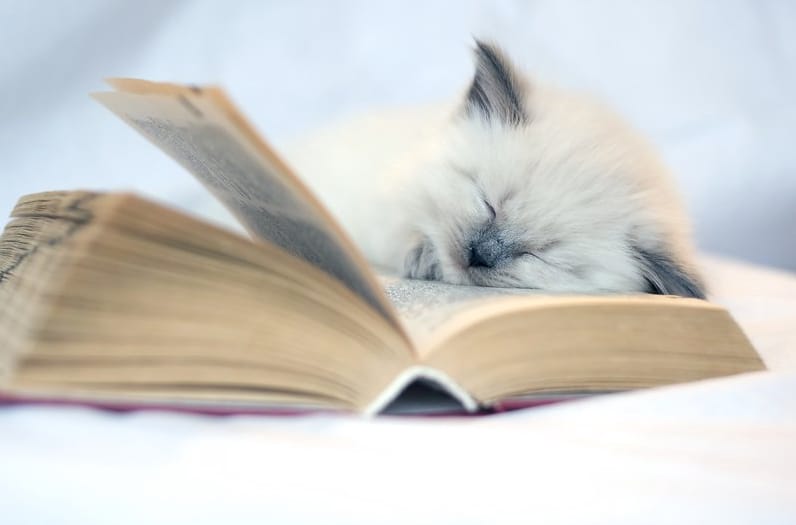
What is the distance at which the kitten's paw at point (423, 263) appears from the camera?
4.43 ft

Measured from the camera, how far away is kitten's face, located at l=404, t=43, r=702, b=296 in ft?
4.11

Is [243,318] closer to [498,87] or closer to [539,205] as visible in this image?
[539,205]

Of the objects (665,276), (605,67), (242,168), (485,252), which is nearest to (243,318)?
(242,168)

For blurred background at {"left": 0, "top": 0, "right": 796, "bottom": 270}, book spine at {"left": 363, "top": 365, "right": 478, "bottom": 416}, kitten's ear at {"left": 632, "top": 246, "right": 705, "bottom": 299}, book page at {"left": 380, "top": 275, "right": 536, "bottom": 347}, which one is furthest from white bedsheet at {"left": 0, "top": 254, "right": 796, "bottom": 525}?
blurred background at {"left": 0, "top": 0, "right": 796, "bottom": 270}

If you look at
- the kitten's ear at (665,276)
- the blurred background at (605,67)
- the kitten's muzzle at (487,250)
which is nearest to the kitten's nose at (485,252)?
the kitten's muzzle at (487,250)

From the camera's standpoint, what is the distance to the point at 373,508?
27.8 inches

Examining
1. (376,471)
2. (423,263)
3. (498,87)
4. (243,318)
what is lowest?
(376,471)

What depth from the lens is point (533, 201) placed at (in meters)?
1.26

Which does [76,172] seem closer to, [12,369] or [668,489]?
[12,369]

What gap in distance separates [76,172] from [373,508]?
1589 mm

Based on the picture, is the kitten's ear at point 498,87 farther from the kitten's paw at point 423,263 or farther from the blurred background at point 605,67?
the blurred background at point 605,67

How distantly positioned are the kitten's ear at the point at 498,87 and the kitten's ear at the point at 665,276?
1.09 ft

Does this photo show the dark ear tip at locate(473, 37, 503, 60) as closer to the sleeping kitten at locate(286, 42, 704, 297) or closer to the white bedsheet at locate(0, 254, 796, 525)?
the sleeping kitten at locate(286, 42, 704, 297)

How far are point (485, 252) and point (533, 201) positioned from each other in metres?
0.12
